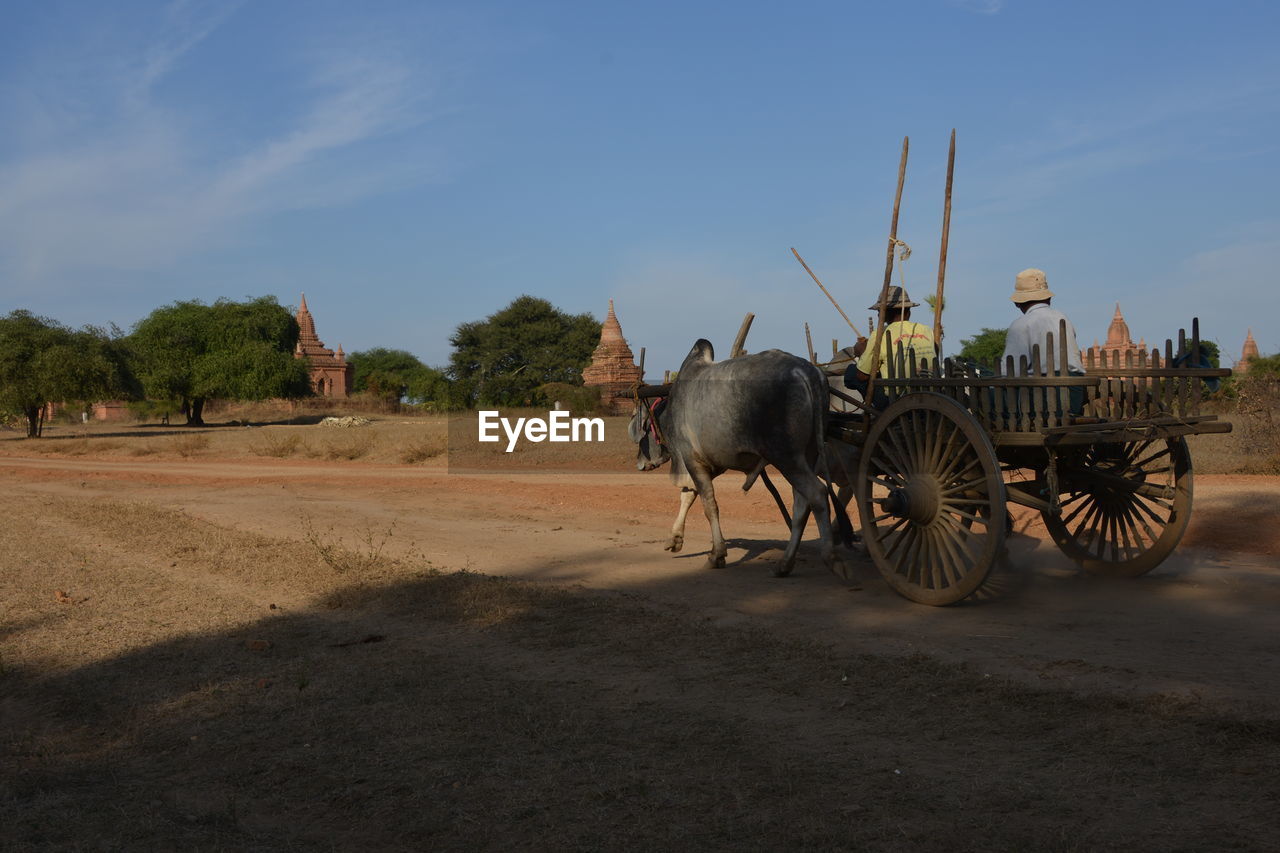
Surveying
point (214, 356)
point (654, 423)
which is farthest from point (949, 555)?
point (214, 356)

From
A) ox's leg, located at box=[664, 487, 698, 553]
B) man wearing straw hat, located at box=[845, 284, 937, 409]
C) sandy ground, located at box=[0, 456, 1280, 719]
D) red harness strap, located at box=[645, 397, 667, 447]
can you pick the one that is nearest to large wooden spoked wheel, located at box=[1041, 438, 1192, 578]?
sandy ground, located at box=[0, 456, 1280, 719]

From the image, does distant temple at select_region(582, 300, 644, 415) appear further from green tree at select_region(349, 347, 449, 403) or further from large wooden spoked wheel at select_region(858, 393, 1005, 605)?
large wooden spoked wheel at select_region(858, 393, 1005, 605)

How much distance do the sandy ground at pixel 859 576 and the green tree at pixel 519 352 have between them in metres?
33.9

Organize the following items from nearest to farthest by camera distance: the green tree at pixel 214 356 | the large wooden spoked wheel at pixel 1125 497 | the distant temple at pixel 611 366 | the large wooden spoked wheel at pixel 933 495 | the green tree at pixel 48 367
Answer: the large wooden spoked wheel at pixel 933 495
the large wooden spoked wheel at pixel 1125 497
the green tree at pixel 48 367
the distant temple at pixel 611 366
the green tree at pixel 214 356

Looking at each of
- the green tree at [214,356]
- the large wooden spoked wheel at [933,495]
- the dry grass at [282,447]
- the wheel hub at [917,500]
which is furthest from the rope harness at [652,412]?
the green tree at [214,356]

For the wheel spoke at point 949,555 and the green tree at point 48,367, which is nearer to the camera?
the wheel spoke at point 949,555

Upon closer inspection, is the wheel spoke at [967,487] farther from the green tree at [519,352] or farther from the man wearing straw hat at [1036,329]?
the green tree at [519,352]

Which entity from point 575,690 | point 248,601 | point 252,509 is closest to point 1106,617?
point 575,690

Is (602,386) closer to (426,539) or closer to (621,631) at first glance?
(426,539)

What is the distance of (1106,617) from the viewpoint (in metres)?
5.83

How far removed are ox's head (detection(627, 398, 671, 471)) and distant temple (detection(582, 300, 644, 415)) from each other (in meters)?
26.7

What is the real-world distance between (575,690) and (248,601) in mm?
3323

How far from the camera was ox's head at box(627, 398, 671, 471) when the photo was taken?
8922 millimetres

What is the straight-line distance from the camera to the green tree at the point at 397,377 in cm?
6136
